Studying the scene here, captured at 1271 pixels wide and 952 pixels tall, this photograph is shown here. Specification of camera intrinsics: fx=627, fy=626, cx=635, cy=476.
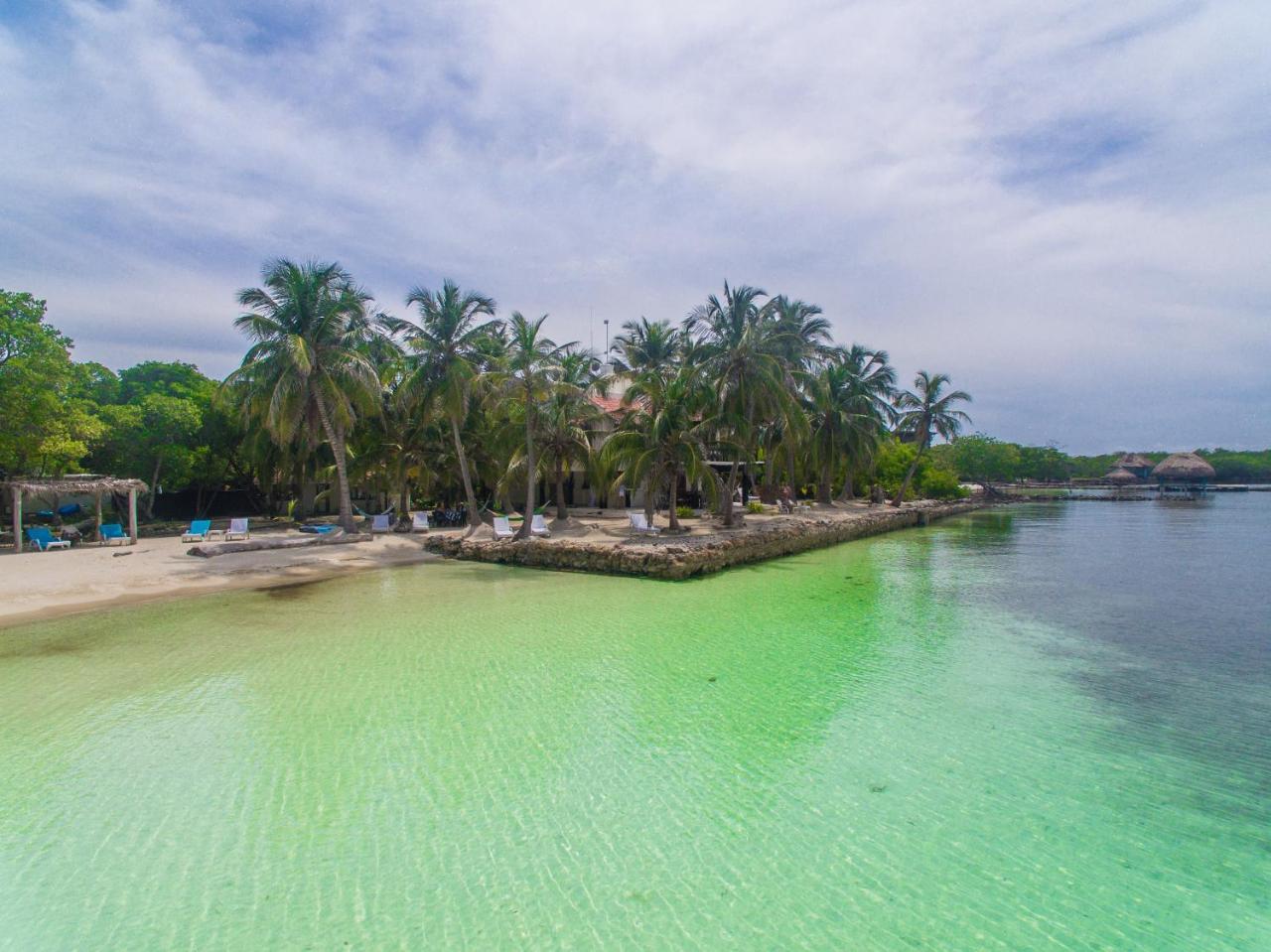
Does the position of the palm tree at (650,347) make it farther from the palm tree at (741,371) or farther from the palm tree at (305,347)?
the palm tree at (305,347)

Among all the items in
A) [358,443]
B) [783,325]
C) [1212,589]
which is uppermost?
[783,325]

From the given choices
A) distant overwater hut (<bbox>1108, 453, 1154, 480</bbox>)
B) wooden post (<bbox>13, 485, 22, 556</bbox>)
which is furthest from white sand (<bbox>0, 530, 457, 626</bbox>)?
distant overwater hut (<bbox>1108, 453, 1154, 480</bbox>)

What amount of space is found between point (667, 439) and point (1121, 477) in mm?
74345

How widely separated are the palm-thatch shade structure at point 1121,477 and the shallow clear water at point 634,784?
→ 7455 centimetres

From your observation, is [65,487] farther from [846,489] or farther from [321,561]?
[846,489]

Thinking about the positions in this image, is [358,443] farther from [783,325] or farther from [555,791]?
[555,791]

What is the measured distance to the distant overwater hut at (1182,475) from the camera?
6631 centimetres

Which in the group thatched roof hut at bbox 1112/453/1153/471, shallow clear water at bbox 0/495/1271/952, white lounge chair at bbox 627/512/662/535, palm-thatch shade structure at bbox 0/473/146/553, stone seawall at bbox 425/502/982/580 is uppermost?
thatched roof hut at bbox 1112/453/1153/471

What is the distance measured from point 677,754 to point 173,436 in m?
23.6

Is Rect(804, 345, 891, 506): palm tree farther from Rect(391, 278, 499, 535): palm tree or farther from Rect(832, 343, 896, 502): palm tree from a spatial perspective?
Rect(391, 278, 499, 535): palm tree

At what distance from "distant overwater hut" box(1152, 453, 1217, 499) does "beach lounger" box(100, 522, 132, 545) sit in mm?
83793

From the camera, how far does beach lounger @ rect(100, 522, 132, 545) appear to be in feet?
60.3

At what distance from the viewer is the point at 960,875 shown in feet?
12.9

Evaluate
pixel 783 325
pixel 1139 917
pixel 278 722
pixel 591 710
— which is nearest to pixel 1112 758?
pixel 1139 917
